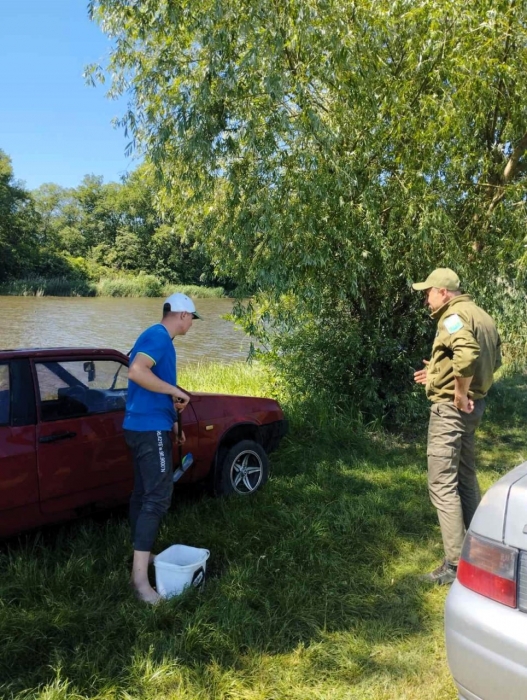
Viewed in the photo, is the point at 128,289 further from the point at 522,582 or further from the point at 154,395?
the point at 522,582

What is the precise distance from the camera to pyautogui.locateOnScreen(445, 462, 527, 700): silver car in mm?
1901

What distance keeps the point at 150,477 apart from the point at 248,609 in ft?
3.12

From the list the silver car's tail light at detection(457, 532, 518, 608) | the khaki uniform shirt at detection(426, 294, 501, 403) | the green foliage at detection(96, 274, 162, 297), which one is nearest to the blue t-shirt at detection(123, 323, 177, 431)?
the khaki uniform shirt at detection(426, 294, 501, 403)

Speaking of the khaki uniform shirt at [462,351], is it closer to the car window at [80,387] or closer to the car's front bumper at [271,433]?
the car's front bumper at [271,433]

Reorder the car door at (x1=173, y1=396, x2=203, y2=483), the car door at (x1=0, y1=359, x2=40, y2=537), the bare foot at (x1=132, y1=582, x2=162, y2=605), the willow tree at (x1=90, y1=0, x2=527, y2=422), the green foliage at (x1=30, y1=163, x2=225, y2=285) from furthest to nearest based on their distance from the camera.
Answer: the green foliage at (x1=30, y1=163, x2=225, y2=285), the willow tree at (x1=90, y1=0, x2=527, y2=422), the car door at (x1=173, y1=396, x2=203, y2=483), the car door at (x1=0, y1=359, x2=40, y2=537), the bare foot at (x1=132, y1=582, x2=162, y2=605)

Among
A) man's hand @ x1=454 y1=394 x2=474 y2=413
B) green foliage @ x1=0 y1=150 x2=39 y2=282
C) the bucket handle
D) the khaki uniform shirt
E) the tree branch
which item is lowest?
the bucket handle

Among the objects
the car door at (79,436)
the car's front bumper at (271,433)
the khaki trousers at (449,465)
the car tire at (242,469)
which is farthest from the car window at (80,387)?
the khaki trousers at (449,465)

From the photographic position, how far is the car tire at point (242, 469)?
4.74 m

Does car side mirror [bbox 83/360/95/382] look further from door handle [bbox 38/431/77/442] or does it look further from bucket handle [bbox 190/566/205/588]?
bucket handle [bbox 190/566/205/588]

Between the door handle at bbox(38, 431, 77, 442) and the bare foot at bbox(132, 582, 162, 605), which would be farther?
the door handle at bbox(38, 431, 77, 442)

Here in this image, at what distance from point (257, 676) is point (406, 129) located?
18.8ft

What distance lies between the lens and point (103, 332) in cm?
2206

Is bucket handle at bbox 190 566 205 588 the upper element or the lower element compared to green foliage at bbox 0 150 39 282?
lower

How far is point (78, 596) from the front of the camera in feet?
10.6
